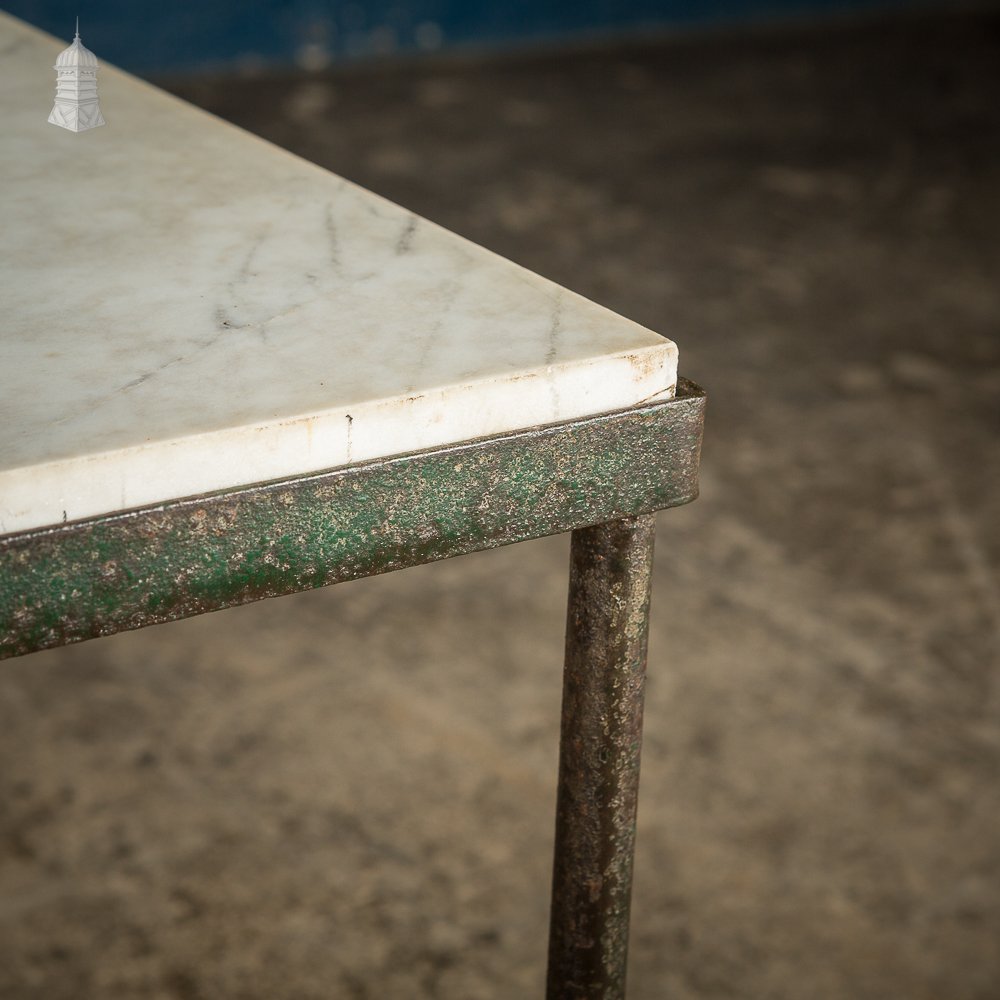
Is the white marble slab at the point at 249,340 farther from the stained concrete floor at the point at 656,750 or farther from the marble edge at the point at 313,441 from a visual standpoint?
the stained concrete floor at the point at 656,750

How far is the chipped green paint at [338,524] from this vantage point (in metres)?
0.54

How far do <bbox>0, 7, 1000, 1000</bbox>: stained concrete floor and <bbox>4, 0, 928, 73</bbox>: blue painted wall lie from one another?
243 cm

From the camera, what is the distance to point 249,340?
0.62m

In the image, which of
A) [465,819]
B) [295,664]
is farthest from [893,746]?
[295,664]

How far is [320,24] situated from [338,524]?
188 inches

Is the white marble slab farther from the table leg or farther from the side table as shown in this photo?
the table leg

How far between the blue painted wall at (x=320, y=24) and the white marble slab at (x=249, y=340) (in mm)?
4043

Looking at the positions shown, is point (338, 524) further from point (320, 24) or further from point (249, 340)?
point (320, 24)

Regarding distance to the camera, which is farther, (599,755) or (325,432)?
(599,755)

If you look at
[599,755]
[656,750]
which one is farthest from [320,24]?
[599,755]

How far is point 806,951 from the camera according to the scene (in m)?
1.47

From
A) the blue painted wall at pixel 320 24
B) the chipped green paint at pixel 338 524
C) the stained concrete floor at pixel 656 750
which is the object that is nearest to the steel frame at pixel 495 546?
the chipped green paint at pixel 338 524

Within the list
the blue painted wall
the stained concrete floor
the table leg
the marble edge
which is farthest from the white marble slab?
the blue painted wall

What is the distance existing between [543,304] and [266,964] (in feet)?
3.26
